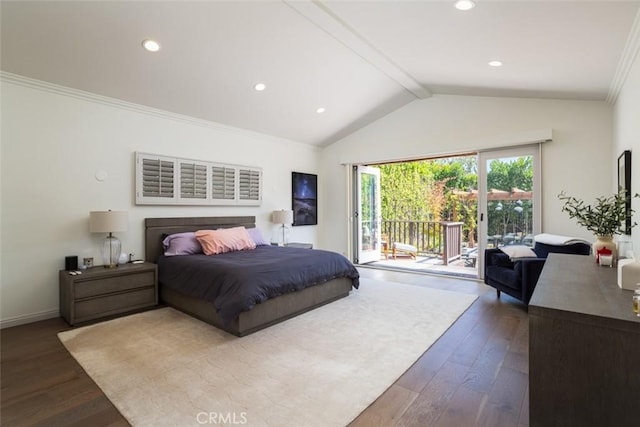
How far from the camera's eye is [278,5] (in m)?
2.96

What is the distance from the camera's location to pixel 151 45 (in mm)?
3201

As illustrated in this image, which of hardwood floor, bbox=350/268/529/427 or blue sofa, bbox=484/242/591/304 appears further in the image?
blue sofa, bbox=484/242/591/304

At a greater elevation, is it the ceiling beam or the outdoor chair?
the ceiling beam

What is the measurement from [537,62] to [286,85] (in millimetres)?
2941

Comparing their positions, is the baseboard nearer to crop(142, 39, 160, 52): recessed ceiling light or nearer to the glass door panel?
crop(142, 39, 160, 52): recessed ceiling light

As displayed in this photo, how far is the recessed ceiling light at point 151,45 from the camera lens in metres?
3.15

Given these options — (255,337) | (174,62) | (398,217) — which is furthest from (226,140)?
(398,217)

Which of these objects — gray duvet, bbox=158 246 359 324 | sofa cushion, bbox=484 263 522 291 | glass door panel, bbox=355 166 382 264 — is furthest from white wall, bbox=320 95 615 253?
gray duvet, bbox=158 246 359 324

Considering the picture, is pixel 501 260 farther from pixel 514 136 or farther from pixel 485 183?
pixel 514 136

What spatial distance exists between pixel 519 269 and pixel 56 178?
17.6 ft

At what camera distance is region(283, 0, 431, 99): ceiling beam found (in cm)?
302

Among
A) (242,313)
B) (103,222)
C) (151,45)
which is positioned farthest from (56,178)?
(242,313)

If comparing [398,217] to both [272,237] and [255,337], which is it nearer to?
[272,237]

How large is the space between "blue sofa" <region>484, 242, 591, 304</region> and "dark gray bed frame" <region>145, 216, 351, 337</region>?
75.4 inches
